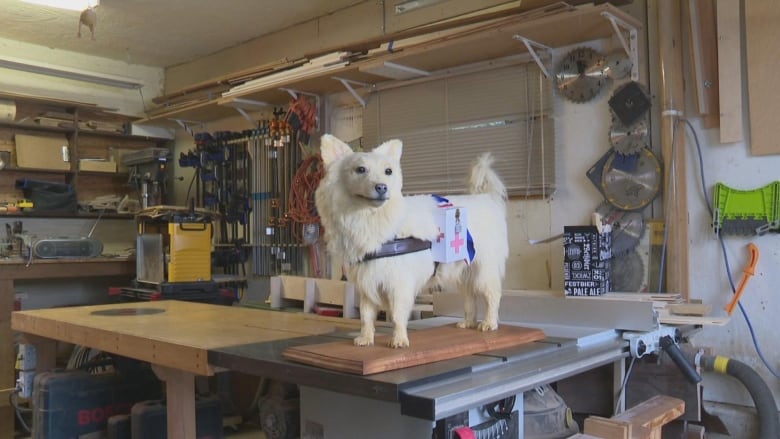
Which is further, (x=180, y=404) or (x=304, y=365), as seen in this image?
(x=180, y=404)

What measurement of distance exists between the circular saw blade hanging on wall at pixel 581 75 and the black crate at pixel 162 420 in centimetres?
231

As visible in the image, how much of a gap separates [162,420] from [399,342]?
1571 millimetres

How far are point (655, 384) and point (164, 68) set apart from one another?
18.1ft

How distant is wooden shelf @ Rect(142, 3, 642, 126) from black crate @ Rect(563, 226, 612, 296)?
0.97 m

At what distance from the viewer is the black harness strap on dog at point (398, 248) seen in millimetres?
1675

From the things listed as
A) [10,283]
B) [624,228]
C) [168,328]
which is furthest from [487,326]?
[10,283]

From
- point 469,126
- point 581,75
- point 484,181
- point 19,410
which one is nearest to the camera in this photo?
point 484,181

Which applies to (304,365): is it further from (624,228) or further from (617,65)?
(617,65)

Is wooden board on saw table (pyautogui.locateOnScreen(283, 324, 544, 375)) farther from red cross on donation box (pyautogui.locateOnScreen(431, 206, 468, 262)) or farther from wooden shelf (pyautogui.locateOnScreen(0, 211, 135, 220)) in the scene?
wooden shelf (pyautogui.locateOnScreen(0, 211, 135, 220))

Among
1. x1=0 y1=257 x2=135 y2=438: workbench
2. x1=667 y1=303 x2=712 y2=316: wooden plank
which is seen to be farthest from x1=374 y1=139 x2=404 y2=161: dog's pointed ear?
x1=0 y1=257 x2=135 y2=438: workbench

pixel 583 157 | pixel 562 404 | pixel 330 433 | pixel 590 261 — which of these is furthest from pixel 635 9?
pixel 330 433

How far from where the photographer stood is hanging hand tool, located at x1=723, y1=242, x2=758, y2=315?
8.79 feet

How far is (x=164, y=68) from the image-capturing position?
6.27 metres

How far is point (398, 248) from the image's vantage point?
1.70 m
